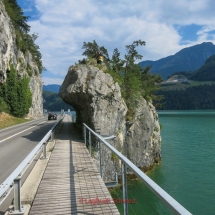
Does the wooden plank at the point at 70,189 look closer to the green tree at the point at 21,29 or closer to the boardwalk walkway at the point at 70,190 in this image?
the boardwalk walkway at the point at 70,190

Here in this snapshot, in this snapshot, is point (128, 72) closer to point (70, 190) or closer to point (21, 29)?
point (70, 190)

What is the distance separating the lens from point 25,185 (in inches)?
255

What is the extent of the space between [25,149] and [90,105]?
4.69m

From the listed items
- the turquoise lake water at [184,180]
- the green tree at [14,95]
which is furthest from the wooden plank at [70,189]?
the green tree at [14,95]

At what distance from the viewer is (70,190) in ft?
19.7

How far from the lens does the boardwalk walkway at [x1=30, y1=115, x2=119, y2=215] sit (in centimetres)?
485

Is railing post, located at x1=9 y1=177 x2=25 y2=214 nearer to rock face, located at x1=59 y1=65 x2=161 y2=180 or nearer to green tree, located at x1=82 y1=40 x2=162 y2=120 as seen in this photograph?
rock face, located at x1=59 y1=65 x2=161 y2=180

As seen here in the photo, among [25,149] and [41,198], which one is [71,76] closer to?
[25,149]

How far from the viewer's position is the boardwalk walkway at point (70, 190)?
4.85m

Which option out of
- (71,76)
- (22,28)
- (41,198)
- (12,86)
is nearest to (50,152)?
(41,198)

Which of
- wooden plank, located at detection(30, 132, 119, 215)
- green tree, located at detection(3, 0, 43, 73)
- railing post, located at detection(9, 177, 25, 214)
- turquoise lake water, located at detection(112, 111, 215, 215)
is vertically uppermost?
green tree, located at detection(3, 0, 43, 73)

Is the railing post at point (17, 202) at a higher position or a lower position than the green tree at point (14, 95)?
lower

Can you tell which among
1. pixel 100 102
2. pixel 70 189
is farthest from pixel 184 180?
pixel 70 189

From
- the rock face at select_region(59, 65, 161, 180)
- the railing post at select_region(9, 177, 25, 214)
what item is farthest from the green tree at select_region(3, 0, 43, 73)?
the railing post at select_region(9, 177, 25, 214)
